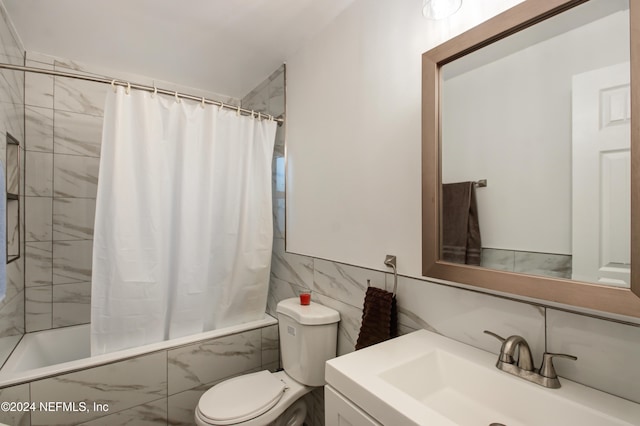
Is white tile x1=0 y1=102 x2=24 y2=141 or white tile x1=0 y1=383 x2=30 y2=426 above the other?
white tile x1=0 y1=102 x2=24 y2=141

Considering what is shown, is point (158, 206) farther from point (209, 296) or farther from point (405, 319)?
point (405, 319)

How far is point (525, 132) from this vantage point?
0.92m

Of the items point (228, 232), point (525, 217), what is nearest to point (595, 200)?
point (525, 217)

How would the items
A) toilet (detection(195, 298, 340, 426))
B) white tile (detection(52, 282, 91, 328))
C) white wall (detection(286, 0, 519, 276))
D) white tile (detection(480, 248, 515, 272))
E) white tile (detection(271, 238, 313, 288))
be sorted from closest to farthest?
white tile (detection(480, 248, 515, 272)), white wall (detection(286, 0, 519, 276)), toilet (detection(195, 298, 340, 426)), white tile (detection(271, 238, 313, 288)), white tile (detection(52, 282, 91, 328))

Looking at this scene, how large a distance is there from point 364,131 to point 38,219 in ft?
7.82

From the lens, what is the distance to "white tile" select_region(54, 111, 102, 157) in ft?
7.22

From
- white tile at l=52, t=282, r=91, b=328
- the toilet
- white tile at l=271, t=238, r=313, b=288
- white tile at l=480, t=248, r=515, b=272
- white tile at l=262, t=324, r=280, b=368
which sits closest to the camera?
white tile at l=480, t=248, r=515, b=272

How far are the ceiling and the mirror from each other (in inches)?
37.8

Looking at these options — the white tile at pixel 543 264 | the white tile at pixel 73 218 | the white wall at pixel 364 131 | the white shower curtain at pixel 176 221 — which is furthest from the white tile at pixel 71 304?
the white tile at pixel 543 264

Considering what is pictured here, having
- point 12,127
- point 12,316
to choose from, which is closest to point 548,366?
point 12,316

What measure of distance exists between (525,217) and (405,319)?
630 millimetres

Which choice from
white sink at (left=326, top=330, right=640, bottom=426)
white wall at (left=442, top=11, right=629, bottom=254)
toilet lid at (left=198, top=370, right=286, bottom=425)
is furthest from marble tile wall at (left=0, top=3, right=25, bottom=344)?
white wall at (left=442, top=11, right=629, bottom=254)

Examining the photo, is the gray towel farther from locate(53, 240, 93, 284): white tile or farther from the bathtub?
locate(53, 240, 93, 284): white tile

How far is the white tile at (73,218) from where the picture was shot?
2.19 m
